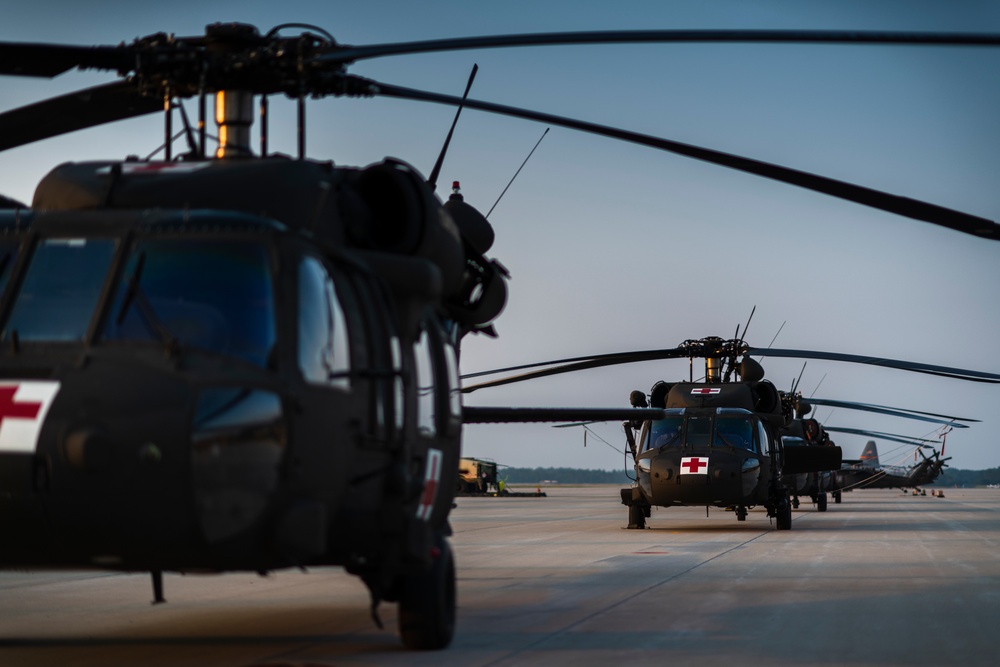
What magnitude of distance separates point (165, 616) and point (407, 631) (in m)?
2.83

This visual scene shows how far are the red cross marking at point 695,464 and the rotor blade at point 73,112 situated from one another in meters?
14.5

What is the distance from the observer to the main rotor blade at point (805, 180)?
7.12 m

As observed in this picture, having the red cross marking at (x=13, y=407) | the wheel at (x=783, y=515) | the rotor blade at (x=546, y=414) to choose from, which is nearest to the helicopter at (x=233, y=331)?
the red cross marking at (x=13, y=407)

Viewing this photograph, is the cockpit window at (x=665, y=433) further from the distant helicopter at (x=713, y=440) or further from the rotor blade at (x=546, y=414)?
the rotor blade at (x=546, y=414)

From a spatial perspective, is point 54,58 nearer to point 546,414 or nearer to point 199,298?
point 199,298

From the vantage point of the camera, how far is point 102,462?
5762 mm

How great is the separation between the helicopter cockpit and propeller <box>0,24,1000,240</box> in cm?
1458

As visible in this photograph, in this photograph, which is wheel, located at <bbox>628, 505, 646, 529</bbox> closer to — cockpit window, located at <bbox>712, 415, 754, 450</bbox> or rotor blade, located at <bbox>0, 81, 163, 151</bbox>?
cockpit window, located at <bbox>712, 415, 754, 450</bbox>

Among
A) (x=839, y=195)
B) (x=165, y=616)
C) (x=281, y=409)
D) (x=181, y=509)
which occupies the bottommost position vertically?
(x=165, y=616)

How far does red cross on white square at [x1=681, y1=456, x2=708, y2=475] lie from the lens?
21344 mm

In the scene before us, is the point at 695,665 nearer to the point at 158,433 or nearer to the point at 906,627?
the point at 906,627

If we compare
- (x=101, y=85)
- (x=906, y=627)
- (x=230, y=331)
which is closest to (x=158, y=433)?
(x=230, y=331)

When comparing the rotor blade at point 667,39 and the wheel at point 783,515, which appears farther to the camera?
the wheel at point 783,515

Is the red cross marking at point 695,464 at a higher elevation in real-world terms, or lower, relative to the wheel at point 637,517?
higher
